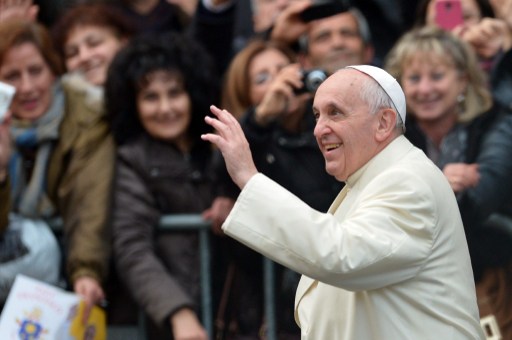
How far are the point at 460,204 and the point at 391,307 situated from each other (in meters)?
1.86

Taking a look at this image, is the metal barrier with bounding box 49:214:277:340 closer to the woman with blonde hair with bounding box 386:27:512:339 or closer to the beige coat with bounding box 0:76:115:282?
the beige coat with bounding box 0:76:115:282

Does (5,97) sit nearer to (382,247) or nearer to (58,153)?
(58,153)

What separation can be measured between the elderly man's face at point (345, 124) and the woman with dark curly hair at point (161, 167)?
83.0 inches

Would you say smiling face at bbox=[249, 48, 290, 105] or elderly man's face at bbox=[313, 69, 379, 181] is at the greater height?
elderly man's face at bbox=[313, 69, 379, 181]

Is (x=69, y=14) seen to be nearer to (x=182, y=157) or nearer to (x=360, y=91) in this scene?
(x=182, y=157)

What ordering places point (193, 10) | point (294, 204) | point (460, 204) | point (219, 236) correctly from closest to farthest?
point (294, 204)
point (460, 204)
point (219, 236)
point (193, 10)

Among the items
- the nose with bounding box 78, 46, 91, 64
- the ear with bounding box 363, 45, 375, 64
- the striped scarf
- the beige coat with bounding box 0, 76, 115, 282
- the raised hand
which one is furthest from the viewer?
the nose with bounding box 78, 46, 91, 64

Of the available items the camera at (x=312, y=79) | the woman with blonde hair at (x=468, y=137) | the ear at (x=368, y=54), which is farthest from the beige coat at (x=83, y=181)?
the woman with blonde hair at (x=468, y=137)

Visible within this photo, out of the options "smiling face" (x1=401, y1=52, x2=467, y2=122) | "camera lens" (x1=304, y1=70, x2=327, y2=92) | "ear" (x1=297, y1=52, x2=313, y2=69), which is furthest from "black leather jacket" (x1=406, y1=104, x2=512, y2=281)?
"ear" (x1=297, y1=52, x2=313, y2=69)

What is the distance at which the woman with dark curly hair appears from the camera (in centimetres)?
698

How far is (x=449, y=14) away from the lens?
7410mm

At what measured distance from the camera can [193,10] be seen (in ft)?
28.5

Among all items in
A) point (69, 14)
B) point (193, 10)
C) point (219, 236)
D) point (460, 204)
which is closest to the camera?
point (460, 204)

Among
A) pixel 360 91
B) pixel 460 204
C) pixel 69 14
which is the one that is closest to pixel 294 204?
pixel 360 91
